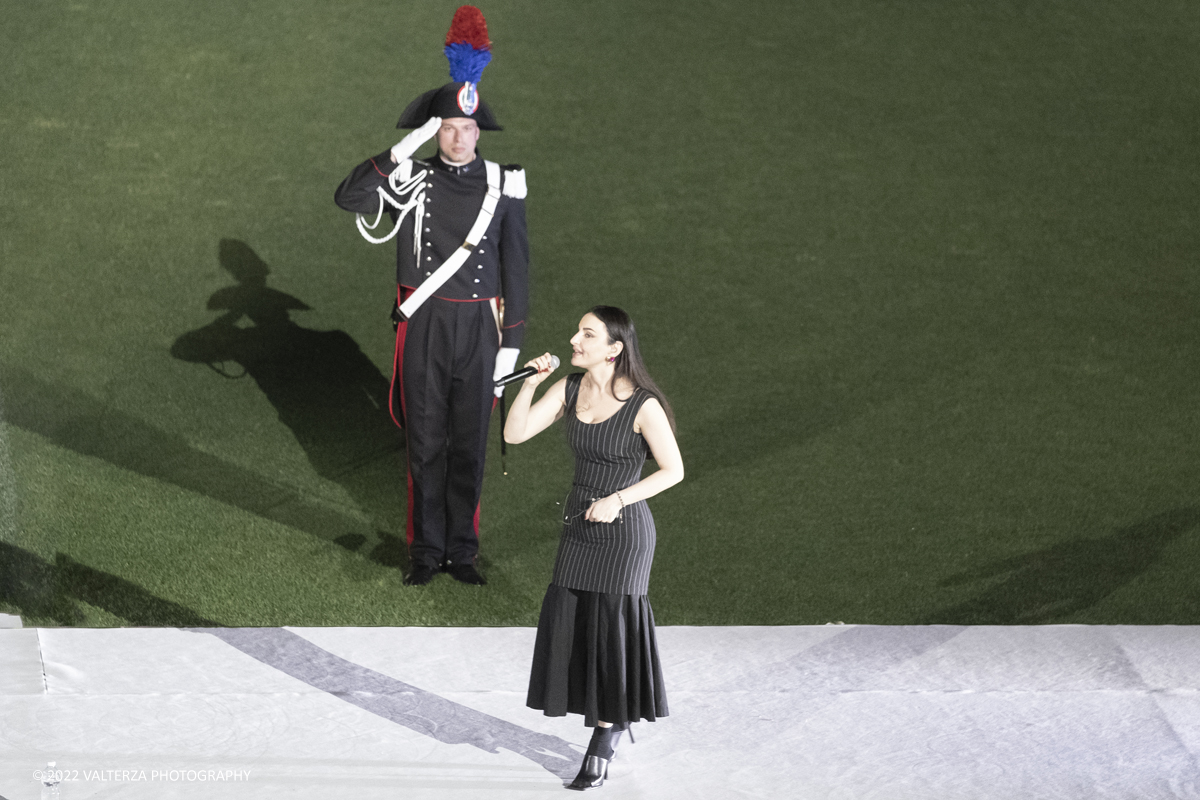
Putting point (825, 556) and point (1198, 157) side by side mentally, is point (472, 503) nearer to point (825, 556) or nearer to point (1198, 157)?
point (825, 556)

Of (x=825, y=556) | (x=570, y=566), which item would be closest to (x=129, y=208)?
(x=825, y=556)

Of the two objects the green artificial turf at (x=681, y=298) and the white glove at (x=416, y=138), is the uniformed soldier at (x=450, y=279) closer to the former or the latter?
the white glove at (x=416, y=138)

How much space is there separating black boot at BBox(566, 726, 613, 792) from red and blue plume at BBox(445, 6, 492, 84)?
2.76m

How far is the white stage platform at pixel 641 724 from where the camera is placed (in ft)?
17.0

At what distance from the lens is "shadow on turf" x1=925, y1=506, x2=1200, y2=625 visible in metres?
6.71

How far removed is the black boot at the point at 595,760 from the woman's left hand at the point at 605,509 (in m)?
0.76

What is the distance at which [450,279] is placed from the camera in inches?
250

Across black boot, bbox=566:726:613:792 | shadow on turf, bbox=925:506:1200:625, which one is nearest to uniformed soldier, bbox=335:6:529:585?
black boot, bbox=566:726:613:792

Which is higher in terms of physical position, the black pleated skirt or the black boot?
the black pleated skirt

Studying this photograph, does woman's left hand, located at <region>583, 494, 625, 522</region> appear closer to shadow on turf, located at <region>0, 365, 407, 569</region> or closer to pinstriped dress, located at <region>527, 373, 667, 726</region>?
pinstriped dress, located at <region>527, 373, 667, 726</region>

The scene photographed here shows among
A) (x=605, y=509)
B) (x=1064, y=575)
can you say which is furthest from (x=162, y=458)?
(x=1064, y=575)

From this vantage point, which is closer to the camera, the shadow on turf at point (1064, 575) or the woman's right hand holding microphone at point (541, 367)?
the woman's right hand holding microphone at point (541, 367)

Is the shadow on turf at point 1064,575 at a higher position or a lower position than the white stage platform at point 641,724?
higher

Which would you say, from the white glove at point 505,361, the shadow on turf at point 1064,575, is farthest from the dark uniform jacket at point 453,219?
the shadow on turf at point 1064,575
